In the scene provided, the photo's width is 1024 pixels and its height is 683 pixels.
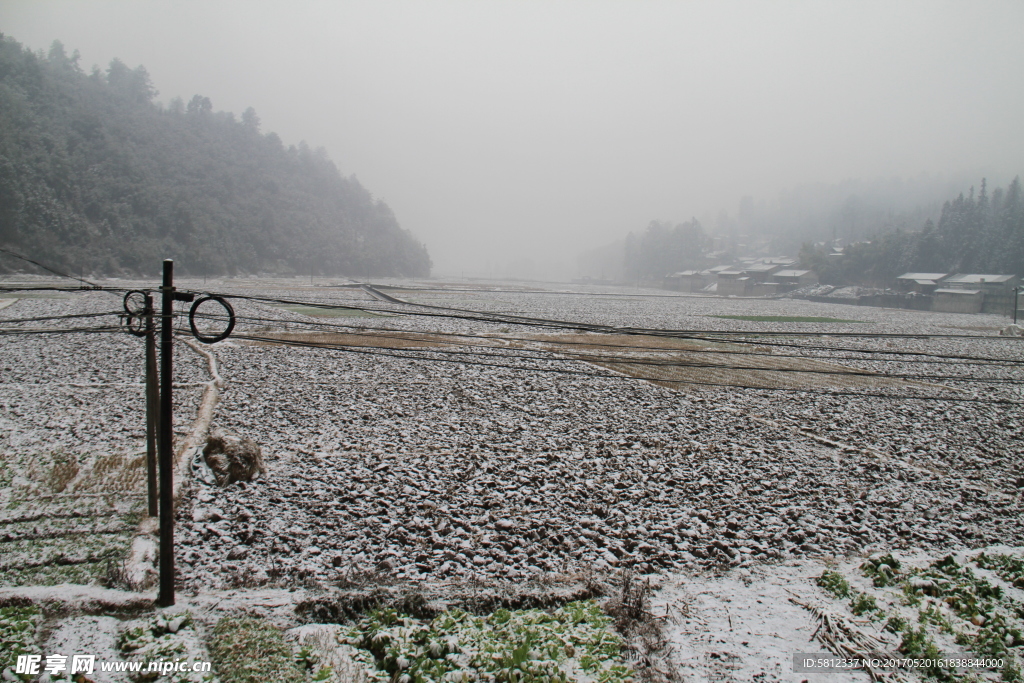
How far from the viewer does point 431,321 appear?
31.5 meters

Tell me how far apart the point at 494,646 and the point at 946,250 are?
308 feet

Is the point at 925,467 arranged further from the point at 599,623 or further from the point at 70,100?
the point at 70,100

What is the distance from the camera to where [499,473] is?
9.27m

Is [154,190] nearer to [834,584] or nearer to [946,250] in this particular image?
[834,584]

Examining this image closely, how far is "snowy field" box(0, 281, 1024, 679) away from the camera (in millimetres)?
6715

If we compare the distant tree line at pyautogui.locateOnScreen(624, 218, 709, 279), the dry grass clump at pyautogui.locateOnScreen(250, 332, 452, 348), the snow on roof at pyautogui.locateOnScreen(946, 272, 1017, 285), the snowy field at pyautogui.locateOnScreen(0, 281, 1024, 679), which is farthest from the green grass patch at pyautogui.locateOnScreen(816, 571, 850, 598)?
the distant tree line at pyautogui.locateOnScreen(624, 218, 709, 279)

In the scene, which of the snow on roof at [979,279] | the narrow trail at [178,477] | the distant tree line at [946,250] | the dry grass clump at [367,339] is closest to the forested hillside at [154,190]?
the dry grass clump at [367,339]

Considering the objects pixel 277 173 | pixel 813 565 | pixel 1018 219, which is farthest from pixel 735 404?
pixel 277 173

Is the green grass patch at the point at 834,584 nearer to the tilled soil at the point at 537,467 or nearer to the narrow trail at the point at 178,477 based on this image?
the tilled soil at the point at 537,467

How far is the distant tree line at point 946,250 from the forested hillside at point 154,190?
90.5 meters

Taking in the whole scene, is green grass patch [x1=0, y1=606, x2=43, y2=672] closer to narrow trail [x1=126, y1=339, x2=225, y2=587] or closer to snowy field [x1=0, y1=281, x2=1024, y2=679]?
snowy field [x1=0, y1=281, x2=1024, y2=679]

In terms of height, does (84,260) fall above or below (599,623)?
above

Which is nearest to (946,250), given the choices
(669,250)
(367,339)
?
(669,250)

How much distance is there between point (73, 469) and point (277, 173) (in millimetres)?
140851
